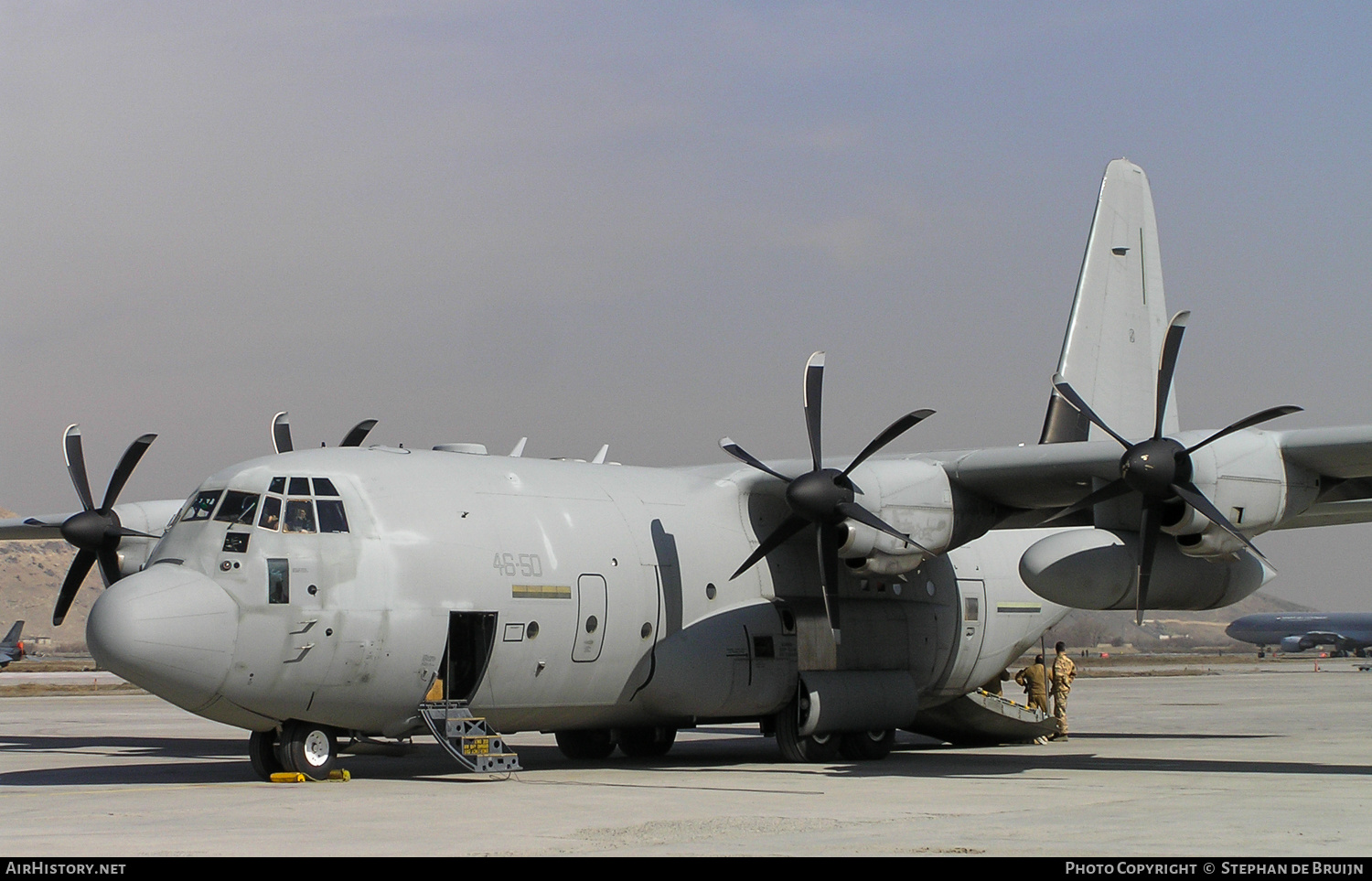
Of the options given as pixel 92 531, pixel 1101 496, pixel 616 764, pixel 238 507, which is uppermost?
pixel 1101 496

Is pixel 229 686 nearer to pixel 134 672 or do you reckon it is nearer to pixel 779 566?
pixel 134 672

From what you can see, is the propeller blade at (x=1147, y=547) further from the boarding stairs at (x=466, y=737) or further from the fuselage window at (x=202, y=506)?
the fuselage window at (x=202, y=506)

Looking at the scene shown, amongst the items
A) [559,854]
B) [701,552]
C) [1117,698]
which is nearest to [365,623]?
[701,552]

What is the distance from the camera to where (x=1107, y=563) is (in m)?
17.4

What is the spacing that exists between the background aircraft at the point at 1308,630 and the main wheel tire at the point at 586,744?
91698mm

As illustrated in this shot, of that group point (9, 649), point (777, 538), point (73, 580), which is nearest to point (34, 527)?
point (73, 580)

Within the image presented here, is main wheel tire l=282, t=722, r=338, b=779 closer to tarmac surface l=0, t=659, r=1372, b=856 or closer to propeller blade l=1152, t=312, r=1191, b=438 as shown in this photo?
tarmac surface l=0, t=659, r=1372, b=856

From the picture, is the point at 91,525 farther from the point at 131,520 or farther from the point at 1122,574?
the point at 1122,574

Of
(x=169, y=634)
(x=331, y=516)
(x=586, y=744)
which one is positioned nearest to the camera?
(x=169, y=634)

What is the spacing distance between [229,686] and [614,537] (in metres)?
5.03

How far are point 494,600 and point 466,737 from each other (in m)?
1.51

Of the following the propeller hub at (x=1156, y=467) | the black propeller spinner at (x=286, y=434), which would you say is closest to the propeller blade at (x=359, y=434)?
the black propeller spinner at (x=286, y=434)

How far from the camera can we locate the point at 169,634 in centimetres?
1432

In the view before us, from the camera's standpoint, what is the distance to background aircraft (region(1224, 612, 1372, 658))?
332 feet
